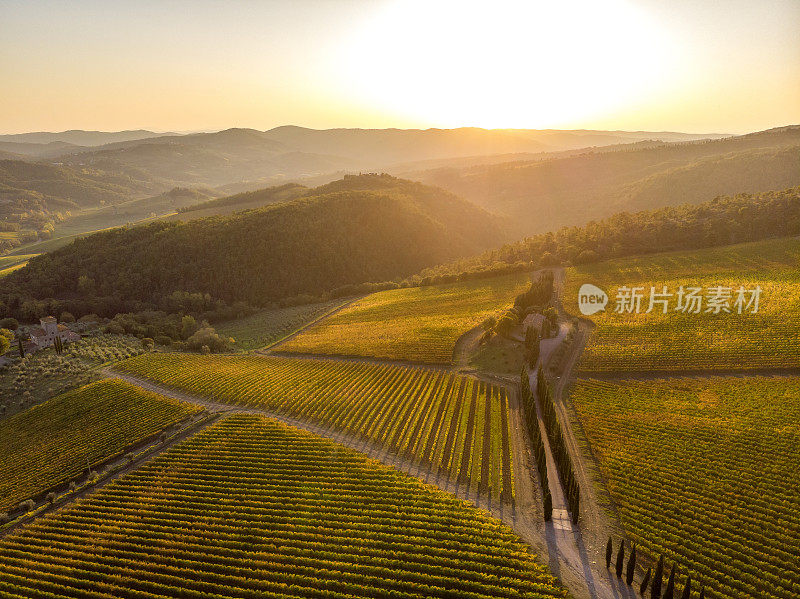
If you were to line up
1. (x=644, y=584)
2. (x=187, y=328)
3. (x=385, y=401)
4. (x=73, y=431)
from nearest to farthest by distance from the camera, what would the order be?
(x=644, y=584) < (x=73, y=431) < (x=385, y=401) < (x=187, y=328)

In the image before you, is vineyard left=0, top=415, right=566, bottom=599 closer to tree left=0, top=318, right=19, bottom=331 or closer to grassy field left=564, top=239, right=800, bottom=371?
grassy field left=564, top=239, right=800, bottom=371

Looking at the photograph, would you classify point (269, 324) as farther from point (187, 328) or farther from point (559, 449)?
point (559, 449)

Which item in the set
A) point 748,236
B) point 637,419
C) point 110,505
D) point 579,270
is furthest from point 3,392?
point 748,236

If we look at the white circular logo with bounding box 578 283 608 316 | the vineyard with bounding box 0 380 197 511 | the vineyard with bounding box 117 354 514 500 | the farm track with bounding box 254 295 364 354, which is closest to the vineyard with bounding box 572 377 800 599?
the vineyard with bounding box 117 354 514 500

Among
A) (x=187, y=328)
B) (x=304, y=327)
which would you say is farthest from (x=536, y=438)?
(x=187, y=328)

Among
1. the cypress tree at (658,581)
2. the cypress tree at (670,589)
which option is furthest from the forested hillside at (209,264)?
the cypress tree at (670,589)

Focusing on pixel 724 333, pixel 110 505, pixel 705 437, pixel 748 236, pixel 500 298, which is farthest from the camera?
pixel 748 236

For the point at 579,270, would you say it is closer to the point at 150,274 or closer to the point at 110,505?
the point at 110,505
